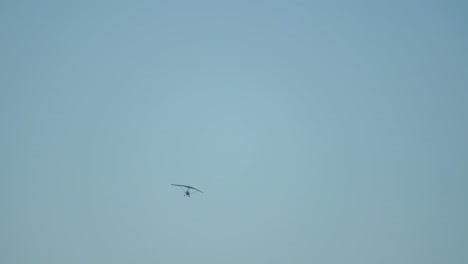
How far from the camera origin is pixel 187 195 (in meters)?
56.4
